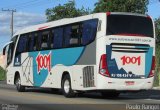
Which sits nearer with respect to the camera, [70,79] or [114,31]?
[114,31]

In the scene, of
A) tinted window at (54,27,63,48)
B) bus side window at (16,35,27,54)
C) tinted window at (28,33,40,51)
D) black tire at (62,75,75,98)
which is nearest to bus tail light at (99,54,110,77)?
black tire at (62,75,75,98)

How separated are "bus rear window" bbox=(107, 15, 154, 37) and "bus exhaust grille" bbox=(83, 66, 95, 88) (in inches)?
67.5

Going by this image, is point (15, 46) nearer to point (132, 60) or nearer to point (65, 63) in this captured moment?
point (65, 63)

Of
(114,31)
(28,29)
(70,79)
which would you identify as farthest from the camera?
(28,29)

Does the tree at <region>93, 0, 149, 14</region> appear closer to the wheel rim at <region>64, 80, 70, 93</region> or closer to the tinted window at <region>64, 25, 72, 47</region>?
the tinted window at <region>64, 25, 72, 47</region>

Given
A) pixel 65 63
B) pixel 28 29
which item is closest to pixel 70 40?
pixel 65 63

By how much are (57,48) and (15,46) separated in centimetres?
607

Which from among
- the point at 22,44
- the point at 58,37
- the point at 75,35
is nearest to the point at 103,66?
the point at 75,35

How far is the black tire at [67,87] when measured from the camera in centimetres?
2323

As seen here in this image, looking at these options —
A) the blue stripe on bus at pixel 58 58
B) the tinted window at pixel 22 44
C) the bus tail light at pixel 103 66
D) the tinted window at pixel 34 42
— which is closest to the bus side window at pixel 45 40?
the blue stripe on bus at pixel 58 58

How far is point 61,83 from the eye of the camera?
24.0 m

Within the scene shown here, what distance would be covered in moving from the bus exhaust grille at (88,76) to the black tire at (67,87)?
51.2 inches

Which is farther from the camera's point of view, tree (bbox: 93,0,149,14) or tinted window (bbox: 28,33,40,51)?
tree (bbox: 93,0,149,14)

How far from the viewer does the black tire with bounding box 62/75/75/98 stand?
23.2m
